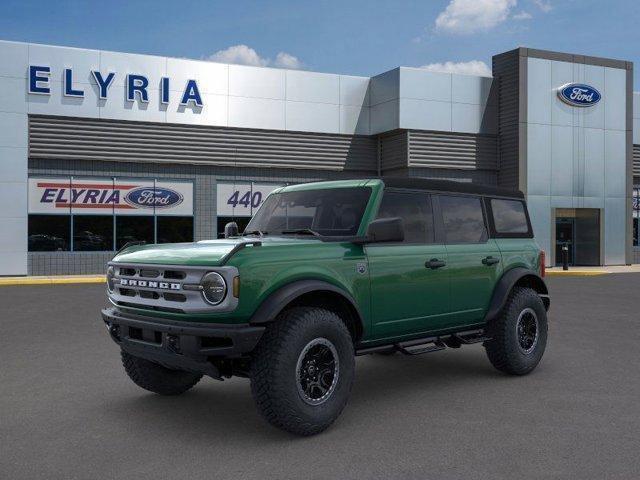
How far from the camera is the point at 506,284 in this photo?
6781 millimetres

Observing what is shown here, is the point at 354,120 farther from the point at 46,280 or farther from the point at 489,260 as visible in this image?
the point at 489,260

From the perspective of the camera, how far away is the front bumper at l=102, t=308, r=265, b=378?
460 cm

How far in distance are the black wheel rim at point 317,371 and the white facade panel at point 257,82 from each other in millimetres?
20044

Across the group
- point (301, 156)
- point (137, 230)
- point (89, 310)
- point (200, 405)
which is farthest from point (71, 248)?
point (200, 405)

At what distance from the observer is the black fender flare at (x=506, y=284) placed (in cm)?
664

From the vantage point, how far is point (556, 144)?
2633 cm

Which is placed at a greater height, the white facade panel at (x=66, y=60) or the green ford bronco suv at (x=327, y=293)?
the white facade panel at (x=66, y=60)

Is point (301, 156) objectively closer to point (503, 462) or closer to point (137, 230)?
point (137, 230)

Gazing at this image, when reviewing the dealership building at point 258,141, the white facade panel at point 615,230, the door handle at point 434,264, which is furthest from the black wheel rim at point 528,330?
the white facade panel at point 615,230

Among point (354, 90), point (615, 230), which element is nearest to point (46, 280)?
point (354, 90)

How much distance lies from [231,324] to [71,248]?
63.5 ft

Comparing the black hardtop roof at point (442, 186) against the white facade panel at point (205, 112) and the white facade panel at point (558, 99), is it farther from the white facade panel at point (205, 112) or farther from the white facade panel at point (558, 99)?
the white facade panel at point (558, 99)

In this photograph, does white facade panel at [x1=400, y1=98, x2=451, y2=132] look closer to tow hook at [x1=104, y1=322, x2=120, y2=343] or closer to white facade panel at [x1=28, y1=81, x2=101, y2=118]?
white facade panel at [x1=28, y1=81, x2=101, y2=118]

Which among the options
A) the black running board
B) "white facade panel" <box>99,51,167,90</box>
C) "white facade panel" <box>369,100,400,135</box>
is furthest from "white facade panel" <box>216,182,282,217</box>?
the black running board
